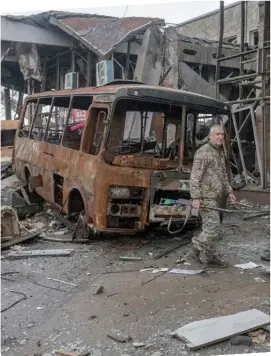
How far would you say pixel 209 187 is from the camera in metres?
5.52

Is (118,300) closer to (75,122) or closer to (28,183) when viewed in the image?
(75,122)

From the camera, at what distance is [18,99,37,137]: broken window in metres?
9.70

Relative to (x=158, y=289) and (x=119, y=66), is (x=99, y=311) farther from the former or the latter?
(x=119, y=66)

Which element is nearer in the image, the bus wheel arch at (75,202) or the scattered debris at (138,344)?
the scattered debris at (138,344)

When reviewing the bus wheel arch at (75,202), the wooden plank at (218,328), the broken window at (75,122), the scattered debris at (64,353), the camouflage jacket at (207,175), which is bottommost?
the scattered debris at (64,353)

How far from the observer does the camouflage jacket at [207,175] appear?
5473 mm

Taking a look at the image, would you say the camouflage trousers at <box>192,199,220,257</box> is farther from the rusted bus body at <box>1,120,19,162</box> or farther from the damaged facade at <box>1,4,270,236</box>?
the rusted bus body at <box>1,120,19,162</box>

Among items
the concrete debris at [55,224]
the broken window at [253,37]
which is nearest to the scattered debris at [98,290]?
the concrete debris at [55,224]

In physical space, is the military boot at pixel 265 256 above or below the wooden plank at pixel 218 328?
above

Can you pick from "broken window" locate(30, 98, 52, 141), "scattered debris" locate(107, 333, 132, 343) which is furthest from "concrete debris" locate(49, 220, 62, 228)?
"scattered debris" locate(107, 333, 132, 343)

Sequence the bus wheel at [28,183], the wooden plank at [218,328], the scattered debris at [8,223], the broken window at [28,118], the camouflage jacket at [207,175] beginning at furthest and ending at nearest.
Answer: the broken window at [28,118] → the bus wheel at [28,183] → the scattered debris at [8,223] → the camouflage jacket at [207,175] → the wooden plank at [218,328]

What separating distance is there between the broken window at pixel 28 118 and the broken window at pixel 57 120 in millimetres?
1136

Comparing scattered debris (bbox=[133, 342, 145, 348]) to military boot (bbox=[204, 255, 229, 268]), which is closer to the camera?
scattered debris (bbox=[133, 342, 145, 348])

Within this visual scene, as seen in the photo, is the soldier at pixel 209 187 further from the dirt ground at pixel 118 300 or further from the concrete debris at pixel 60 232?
the concrete debris at pixel 60 232
